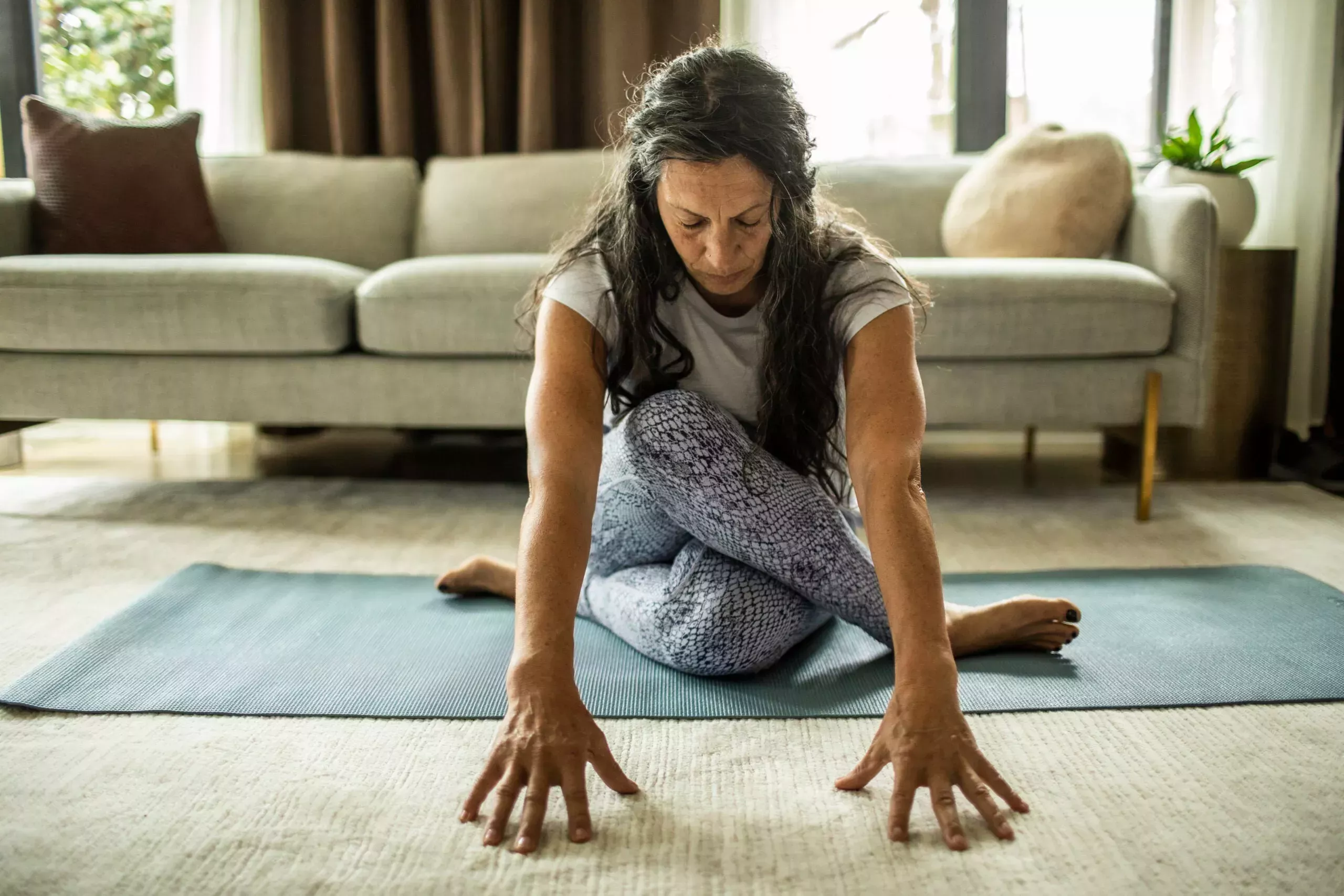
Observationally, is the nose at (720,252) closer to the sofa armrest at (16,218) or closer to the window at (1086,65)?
the sofa armrest at (16,218)

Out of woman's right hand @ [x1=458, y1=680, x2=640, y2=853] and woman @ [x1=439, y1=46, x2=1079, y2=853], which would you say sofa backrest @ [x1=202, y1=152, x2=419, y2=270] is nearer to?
woman @ [x1=439, y1=46, x2=1079, y2=853]

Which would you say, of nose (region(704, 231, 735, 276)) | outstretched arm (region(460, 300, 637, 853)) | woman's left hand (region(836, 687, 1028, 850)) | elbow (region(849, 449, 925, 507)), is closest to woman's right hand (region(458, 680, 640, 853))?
outstretched arm (region(460, 300, 637, 853))

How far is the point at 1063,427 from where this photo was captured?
213cm

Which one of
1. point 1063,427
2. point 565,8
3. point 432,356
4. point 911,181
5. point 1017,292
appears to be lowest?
point 1063,427

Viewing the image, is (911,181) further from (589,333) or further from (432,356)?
(589,333)

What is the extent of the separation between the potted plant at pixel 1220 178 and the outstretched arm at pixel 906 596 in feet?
5.43

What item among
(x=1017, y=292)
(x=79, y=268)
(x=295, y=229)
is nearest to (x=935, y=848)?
(x=1017, y=292)

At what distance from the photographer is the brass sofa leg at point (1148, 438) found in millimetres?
2025

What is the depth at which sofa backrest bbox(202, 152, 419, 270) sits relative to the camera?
2781mm

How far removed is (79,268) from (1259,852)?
7.00 feet

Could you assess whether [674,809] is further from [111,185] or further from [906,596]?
[111,185]

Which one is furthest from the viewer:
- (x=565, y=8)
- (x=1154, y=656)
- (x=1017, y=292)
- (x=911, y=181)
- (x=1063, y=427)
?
(x=565, y=8)

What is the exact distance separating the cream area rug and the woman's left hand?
1.0 inches

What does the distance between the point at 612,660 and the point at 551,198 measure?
1.68 meters
